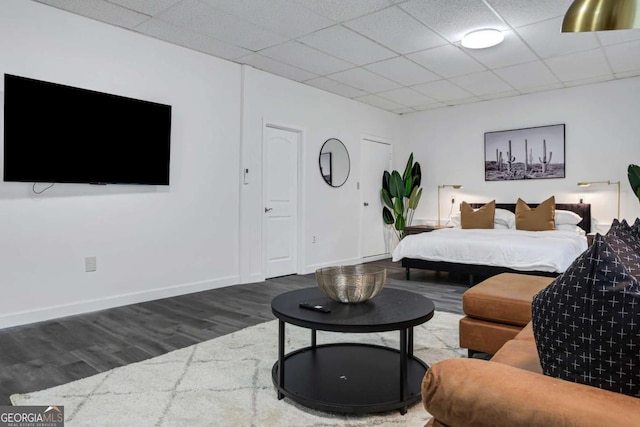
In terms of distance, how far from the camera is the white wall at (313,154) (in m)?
4.98

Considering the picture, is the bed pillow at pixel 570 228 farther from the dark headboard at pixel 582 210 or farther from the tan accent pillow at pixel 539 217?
the dark headboard at pixel 582 210

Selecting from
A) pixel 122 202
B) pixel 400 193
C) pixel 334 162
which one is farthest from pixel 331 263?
pixel 122 202

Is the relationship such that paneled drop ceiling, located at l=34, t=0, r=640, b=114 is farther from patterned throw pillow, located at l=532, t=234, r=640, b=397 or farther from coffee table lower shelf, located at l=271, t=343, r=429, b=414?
patterned throw pillow, located at l=532, t=234, r=640, b=397

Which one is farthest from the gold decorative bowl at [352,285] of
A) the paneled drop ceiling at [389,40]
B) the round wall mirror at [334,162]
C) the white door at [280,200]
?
the round wall mirror at [334,162]

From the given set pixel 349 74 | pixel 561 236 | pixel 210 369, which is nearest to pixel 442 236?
pixel 561 236

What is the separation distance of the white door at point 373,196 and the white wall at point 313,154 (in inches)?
6.5

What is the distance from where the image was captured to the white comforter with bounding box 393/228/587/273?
4.32 m

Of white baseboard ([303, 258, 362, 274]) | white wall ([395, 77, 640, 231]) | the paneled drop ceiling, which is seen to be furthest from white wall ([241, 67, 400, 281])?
white wall ([395, 77, 640, 231])

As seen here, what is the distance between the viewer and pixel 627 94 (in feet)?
17.7

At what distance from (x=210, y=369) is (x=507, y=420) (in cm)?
186

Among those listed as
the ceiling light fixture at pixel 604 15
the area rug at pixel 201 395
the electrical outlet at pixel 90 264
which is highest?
the ceiling light fixture at pixel 604 15

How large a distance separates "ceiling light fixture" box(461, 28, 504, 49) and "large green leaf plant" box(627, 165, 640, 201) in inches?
101

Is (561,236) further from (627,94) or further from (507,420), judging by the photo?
(507,420)

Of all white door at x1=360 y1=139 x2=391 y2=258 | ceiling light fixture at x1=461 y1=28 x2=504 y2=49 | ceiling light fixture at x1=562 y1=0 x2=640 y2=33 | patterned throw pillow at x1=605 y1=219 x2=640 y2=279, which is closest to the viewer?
patterned throw pillow at x1=605 y1=219 x2=640 y2=279
